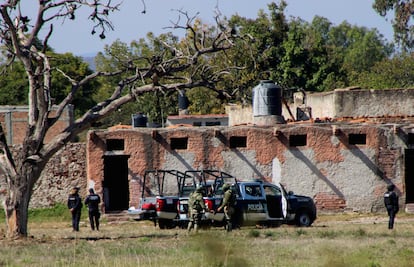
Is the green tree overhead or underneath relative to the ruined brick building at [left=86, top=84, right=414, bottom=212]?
overhead

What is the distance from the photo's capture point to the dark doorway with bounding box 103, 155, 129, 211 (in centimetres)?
3975

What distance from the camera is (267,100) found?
4059 cm

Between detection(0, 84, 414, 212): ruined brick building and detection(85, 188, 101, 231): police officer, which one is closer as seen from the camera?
detection(85, 188, 101, 231): police officer

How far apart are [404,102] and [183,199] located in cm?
1503

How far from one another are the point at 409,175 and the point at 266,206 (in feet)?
33.4

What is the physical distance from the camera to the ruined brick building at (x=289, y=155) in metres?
38.1

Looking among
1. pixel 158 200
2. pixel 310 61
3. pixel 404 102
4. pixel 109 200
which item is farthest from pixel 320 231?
pixel 310 61

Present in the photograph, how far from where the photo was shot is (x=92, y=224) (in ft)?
110

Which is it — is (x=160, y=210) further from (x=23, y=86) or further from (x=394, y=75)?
(x=394, y=75)

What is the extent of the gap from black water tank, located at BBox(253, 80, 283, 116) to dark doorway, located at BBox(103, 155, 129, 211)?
566 centimetres

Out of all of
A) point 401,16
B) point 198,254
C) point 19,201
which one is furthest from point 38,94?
point 401,16

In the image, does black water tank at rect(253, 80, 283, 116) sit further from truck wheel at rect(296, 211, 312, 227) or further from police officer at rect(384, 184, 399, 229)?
police officer at rect(384, 184, 399, 229)

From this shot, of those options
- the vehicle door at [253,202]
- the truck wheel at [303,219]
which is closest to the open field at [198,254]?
the vehicle door at [253,202]

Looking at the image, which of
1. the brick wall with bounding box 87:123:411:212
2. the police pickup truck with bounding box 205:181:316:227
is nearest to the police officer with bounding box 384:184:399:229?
the police pickup truck with bounding box 205:181:316:227
